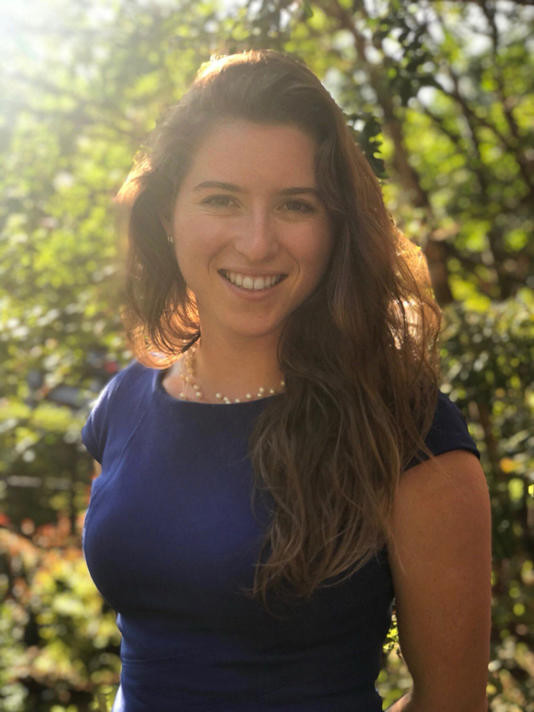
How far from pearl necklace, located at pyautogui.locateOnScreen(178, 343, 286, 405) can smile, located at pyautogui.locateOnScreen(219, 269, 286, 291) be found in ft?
0.71

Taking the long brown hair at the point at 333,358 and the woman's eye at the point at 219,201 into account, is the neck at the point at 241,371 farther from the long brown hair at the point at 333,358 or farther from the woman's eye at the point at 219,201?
the woman's eye at the point at 219,201

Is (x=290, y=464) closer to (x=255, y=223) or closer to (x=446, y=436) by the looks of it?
(x=446, y=436)

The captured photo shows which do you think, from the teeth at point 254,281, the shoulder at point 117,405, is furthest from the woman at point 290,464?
the shoulder at point 117,405

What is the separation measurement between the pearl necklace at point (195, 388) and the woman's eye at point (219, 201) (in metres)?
0.39

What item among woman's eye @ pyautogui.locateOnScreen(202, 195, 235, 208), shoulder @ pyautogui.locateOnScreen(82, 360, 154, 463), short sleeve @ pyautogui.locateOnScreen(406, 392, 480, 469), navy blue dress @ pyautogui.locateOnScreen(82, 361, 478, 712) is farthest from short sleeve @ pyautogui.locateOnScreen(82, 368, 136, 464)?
short sleeve @ pyautogui.locateOnScreen(406, 392, 480, 469)

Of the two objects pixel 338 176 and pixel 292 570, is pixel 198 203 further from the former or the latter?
pixel 292 570

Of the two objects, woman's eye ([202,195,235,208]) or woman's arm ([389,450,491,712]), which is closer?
woman's arm ([389,450,491,712])

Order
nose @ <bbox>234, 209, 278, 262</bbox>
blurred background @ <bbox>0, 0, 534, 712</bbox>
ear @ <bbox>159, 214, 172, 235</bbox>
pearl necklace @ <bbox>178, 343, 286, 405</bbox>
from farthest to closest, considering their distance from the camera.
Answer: blurred background @ <bbox>0, 0, 534, 712</bbox> < ear @ <bbox>159, 214, 172, 235</bbox> < pearl necklace @ <bbox>178, 343, 286, 405</bbox> < nose @ <bbox>234, 209, 278, 262</bbox>

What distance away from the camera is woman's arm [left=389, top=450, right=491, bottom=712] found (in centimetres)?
145

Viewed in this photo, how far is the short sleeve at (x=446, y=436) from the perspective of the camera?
1491 mm

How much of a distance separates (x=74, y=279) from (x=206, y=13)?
4.58 ft

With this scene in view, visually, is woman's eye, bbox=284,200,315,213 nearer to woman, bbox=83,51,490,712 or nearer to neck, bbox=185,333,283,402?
woman, bbox=83,51,490,712

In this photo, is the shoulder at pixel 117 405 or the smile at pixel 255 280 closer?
the smile at pixel 255 280

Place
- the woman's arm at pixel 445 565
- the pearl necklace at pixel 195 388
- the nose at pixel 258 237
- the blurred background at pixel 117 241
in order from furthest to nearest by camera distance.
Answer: the blurred background at pixel 117 241, the pearl necklace at pixel 195 388, the nose at pixel 258 237, the woman's arm at pixel 445 565
